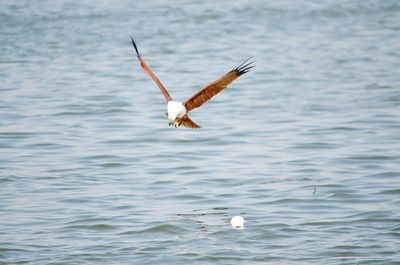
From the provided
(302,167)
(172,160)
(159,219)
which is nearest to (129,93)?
(172,160)

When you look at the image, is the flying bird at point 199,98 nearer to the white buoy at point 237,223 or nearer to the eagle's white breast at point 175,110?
the eagle's white breast at point 175,110

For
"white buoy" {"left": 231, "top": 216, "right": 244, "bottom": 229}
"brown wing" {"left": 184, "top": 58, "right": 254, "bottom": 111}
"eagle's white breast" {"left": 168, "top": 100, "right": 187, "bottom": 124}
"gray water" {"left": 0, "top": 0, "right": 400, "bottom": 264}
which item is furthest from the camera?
"white buoy" {"left": 231, "top": 216, "right": 244, "bottom": 229}

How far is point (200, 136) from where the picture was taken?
13734 mm

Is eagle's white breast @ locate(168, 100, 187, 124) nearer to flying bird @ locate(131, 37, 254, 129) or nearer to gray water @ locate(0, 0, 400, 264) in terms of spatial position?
flying bird @ locate(131, 37, 254, 129)

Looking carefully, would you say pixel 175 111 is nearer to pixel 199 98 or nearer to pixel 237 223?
pixel 199 98

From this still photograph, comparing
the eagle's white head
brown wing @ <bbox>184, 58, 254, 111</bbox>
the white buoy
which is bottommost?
the white buoy

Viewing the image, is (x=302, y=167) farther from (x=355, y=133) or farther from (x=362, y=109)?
(x=362, y=109)

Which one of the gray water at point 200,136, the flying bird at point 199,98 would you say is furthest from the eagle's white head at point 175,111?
the gray water at point 200,136

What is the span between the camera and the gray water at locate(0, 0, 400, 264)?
30.0 ft

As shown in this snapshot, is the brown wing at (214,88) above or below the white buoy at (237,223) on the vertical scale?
above

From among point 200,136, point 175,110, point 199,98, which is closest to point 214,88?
point 199,98

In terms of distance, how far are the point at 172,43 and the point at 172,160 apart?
8455mm

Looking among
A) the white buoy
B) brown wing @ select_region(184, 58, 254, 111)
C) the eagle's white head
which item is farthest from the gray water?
brown wing @ select_region(184, 58, 254, 111)

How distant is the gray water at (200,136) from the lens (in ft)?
30.0
